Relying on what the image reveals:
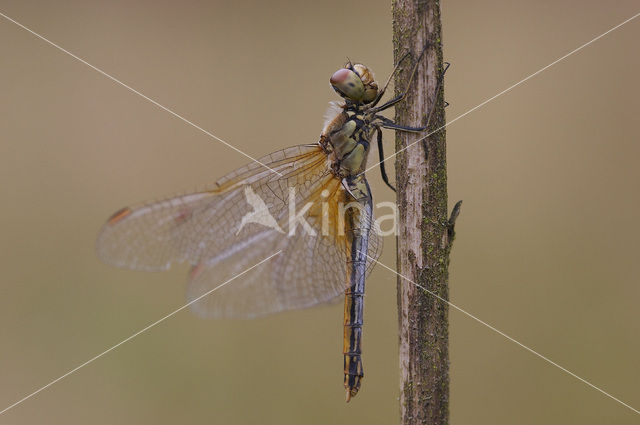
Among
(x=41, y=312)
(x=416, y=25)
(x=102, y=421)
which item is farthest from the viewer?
(x=41, y=312)

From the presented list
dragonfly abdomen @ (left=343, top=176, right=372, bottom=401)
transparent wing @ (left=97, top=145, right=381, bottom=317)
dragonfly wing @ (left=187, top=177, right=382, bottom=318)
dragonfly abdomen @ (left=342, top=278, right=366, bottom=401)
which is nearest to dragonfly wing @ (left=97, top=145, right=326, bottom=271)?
transparent wing @ (left=97, top=145, right=381, bottom=317)

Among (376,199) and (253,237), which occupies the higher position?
(376,199)

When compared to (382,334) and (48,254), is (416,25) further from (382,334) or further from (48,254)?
(48,254)

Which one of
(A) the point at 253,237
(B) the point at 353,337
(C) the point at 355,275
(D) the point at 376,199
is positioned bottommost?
(B) the point at 353,337

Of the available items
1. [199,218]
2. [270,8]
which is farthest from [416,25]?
[270,8]

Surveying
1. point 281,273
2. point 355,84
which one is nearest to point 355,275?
point 281,273

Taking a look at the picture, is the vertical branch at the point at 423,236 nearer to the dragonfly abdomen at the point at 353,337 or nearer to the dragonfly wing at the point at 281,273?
the dragonfly abdomen at the point at 353,337

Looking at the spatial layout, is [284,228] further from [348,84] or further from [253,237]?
[348,84]

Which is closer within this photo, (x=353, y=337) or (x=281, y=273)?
(x=353, y=337)
